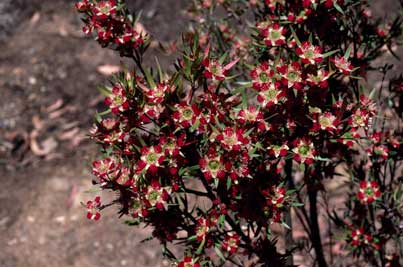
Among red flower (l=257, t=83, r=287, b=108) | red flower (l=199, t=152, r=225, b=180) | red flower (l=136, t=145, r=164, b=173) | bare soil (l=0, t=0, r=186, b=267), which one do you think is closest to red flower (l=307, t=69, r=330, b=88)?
red flower (l=257, t=83, r=287, b=108)

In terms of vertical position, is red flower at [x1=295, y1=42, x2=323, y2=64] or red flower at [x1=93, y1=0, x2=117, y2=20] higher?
red flower at [x1=93, y1=0, x2=117, y2=20]

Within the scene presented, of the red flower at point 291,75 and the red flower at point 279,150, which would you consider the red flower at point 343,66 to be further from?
the red flower at point 279,150

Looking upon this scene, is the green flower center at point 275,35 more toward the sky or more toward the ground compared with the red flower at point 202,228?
more toward the sky

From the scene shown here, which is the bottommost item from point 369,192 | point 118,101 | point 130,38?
point 369,192

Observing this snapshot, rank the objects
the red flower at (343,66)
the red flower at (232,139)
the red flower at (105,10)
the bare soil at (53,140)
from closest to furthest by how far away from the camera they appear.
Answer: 1. the red flower at (232,139)
2. the red flower at (343,66)
3. the red flower at (105,10)
4. the bare soil at (53,140)

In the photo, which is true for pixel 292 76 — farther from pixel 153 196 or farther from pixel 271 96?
pixel 153 196

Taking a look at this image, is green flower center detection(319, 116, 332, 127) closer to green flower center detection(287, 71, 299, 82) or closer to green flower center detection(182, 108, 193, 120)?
green flower center detection(287, 71, 299, 82)

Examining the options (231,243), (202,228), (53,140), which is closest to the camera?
(202,228)

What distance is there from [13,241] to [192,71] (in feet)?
9.87

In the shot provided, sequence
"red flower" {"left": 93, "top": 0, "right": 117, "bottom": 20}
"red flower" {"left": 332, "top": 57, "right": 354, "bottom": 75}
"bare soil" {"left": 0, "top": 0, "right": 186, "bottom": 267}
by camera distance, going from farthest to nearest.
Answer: "bare soil" {"left": 0, "top": 0, "right": 186, "bottom": 267}
"red flower" {"left": 93, "top": 0, "right": 117, "bottom": 20}
"red flower" {"left": 332, "top": 57, "right": 354, "bottom": 75}

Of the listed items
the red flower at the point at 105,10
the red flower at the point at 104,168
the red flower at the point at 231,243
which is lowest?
the red flower at the point at 231,243

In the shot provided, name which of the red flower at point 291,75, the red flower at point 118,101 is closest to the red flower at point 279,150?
the red flower at point 291,75

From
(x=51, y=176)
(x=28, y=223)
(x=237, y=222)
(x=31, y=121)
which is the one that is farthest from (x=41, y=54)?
(x=237, y=222)

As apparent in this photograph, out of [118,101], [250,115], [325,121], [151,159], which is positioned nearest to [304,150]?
[325,121]
